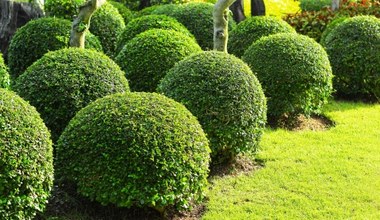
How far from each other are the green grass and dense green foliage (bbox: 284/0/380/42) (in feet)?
20.0

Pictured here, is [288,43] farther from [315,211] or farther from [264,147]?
[315,211]

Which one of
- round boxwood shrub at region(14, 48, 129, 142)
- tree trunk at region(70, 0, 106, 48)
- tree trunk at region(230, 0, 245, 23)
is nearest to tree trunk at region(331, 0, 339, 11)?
tree trunk at region(230, 0, 245, 23)

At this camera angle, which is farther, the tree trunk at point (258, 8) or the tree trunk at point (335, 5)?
the tree trunk at point (335, 5)

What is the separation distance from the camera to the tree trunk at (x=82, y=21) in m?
8.59

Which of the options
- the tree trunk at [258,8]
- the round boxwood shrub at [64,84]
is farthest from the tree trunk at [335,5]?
the round boxwood shrub at [64,84]

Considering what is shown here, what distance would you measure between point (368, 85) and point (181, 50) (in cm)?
389

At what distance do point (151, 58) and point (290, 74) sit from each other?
202cm

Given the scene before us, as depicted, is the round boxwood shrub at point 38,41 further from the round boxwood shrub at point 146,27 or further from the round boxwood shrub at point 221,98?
the round boxwood shrub at point 221,98

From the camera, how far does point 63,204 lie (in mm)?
6402

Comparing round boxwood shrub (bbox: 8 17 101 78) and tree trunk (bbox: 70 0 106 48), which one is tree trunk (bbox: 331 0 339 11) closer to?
round boxwood shrub (bbox: 8 17 101 78)

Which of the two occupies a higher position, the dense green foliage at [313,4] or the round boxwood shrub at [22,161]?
the round boxwood shrub at [22,161]

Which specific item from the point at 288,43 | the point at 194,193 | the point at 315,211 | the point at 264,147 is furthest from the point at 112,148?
the point at 288,43

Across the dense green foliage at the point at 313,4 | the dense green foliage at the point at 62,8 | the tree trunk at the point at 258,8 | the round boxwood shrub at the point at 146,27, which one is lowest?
the dense green foliage at the point at 313,4

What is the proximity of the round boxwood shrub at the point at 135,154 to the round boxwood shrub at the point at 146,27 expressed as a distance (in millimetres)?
4149
